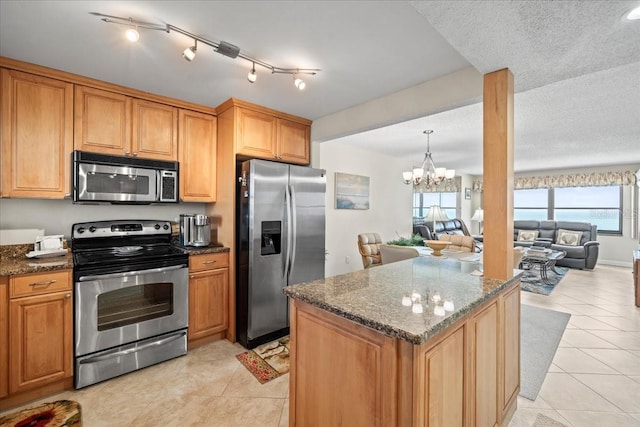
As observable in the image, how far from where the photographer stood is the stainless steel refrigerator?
8.91 ft

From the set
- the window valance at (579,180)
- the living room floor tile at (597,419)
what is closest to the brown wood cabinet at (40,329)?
the living room floor tile at (597,419)

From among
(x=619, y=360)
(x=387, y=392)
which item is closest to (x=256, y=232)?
(x=387, y=392)

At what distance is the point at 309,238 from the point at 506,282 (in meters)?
1.88

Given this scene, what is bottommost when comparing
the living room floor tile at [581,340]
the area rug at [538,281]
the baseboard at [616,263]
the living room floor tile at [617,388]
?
the living room floor tile at [617,388]

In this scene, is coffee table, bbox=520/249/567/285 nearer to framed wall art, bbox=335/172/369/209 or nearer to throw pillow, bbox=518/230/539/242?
throw pillow, bbox=518/230/539/242

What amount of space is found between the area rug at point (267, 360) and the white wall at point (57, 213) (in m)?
1.71

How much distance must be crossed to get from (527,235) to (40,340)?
28.7 ft

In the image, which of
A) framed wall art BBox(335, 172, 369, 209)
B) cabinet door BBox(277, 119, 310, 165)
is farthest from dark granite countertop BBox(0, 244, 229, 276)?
framed wall art BBox(335, 172, 369, 209)

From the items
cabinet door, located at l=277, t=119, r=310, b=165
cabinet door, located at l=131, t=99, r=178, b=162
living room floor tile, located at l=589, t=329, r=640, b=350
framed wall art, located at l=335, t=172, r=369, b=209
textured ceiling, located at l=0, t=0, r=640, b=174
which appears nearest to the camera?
textured ceiling, located at l=0, t=0, r=640, b=174

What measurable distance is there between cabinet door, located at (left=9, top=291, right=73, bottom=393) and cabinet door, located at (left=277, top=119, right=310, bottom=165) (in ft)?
Result: 7.26

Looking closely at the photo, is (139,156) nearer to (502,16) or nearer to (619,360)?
(502,16)

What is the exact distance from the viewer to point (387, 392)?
3.53 feet

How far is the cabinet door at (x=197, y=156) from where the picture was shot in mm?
2889

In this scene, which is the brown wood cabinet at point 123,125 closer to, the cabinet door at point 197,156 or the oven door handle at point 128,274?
the cabinet door at point 197,156
